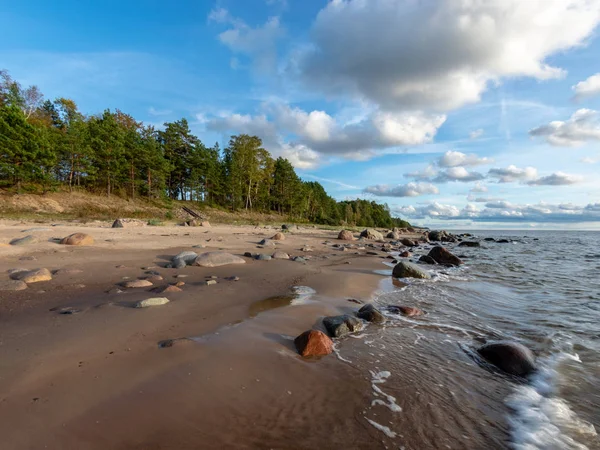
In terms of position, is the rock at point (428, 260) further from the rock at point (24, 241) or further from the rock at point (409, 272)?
the rock at point (24, 241)

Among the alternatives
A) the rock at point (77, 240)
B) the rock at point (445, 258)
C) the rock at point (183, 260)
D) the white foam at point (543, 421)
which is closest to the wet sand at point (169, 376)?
the white foam at point (543, 421)

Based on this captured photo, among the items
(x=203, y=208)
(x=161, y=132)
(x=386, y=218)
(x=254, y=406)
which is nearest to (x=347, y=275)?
(x=254, y=406)

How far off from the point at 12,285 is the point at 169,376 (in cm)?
478

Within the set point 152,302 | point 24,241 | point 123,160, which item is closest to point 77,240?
point 24,241

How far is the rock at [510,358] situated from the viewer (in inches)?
156

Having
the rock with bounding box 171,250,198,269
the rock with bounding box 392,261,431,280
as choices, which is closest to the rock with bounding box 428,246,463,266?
the rock with bounding box 392,261,431,280

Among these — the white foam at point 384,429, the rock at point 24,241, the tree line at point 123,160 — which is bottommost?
the white foam at point 384,429

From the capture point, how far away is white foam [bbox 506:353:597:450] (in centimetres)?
Answer: 268

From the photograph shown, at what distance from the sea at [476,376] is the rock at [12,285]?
6.17 m

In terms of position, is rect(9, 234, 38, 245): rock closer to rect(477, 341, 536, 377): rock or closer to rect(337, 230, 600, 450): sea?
rect(337, 230, 600, 450): sea

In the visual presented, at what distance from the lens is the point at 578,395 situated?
11.6 ft

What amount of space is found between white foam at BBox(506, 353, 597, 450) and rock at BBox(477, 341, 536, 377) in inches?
8.9

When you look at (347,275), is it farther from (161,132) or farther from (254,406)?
(161,132)

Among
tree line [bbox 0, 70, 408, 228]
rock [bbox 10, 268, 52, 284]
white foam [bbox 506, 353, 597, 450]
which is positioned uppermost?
tree line [bbox 0, 70, 408, 228]
